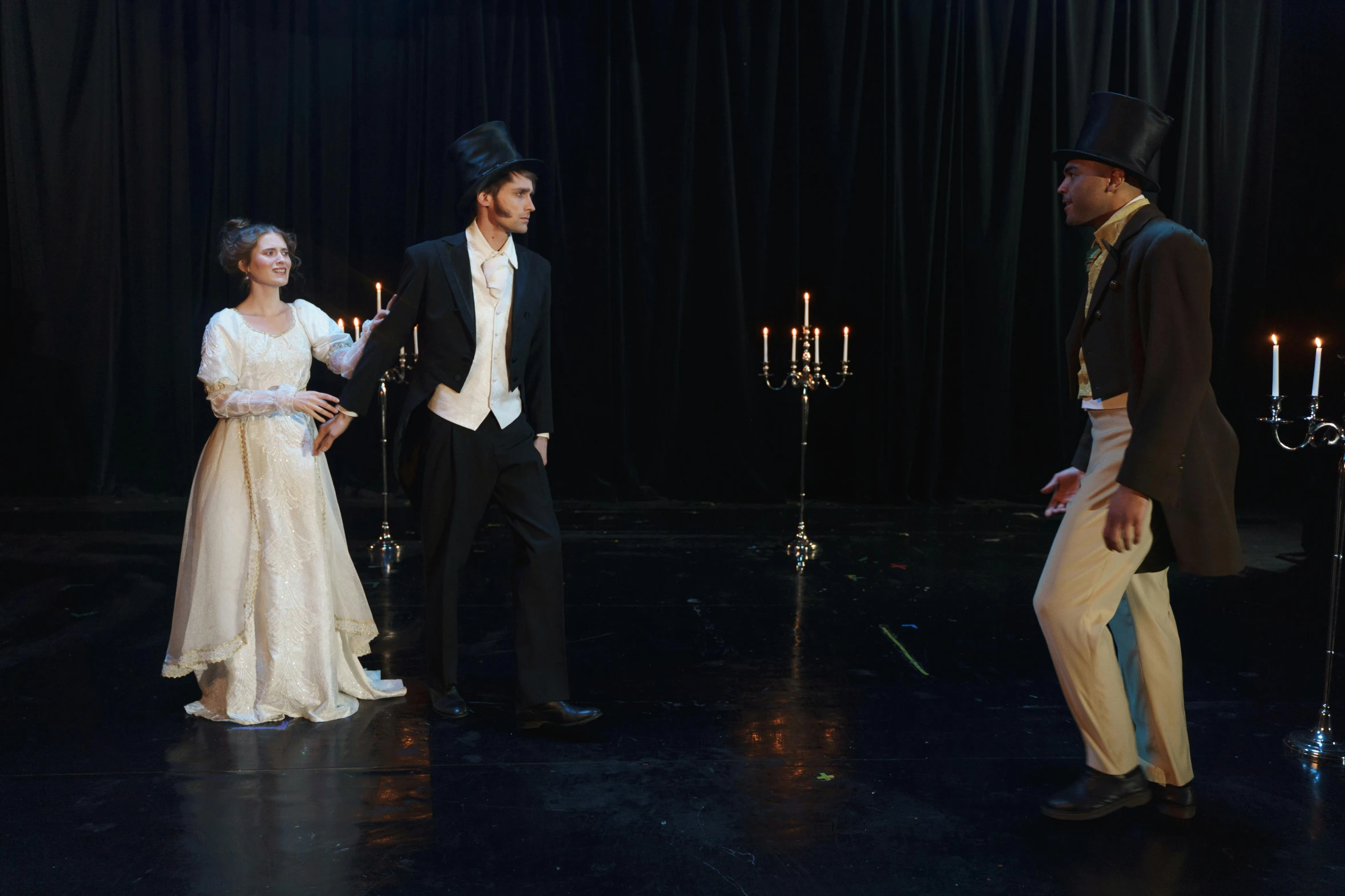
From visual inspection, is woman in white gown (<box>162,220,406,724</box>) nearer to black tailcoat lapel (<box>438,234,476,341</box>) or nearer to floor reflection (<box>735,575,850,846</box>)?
black tailcoat lapel (<box>438,234,476,341</box>)

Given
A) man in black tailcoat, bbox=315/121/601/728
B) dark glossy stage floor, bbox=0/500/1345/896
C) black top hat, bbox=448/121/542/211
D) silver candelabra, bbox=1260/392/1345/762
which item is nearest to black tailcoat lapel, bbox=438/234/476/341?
man in black tailcoat, bbox=315/121/601/728

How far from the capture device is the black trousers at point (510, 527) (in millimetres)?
2939

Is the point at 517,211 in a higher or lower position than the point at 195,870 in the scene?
higher

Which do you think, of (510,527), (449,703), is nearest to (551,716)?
(449,703)

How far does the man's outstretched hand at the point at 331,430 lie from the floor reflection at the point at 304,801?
75cm

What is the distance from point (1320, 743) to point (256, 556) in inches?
112

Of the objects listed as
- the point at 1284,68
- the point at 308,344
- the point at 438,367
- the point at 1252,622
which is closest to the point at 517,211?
the point at 438,367

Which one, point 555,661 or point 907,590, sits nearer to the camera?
point 555,661

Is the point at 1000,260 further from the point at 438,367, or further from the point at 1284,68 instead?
the point at 438,367

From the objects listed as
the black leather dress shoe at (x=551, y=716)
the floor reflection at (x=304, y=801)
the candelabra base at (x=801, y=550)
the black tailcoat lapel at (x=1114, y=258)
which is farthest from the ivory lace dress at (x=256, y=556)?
the candelabra base at (x=801, y=550)

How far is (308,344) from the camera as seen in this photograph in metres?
3.17

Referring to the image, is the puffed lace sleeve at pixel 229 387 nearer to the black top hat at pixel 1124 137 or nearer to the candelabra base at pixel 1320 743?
the black top hat at pixel 1124 137

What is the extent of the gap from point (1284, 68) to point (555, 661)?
6513mm

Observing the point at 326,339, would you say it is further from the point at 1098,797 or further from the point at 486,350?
the point at 1098,797
